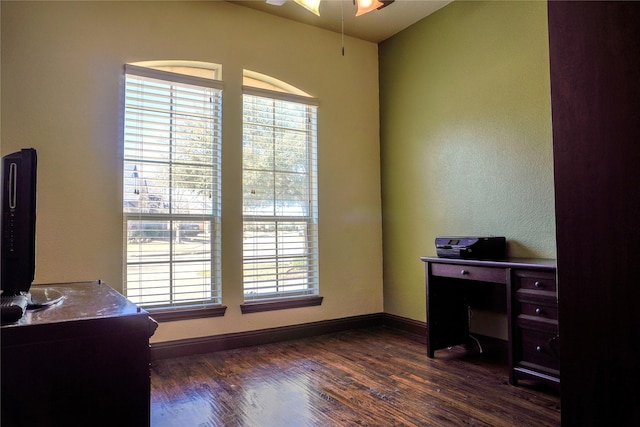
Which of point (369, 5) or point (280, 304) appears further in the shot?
point (280, 304)

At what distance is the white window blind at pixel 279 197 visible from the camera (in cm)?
362

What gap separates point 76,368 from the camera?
1158mm

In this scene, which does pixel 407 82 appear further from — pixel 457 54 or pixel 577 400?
pixel 577 400

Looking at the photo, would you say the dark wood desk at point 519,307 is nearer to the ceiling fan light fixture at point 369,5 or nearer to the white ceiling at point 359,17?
the ceiling fan light fixture at point 369,5

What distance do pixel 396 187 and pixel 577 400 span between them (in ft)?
11.1

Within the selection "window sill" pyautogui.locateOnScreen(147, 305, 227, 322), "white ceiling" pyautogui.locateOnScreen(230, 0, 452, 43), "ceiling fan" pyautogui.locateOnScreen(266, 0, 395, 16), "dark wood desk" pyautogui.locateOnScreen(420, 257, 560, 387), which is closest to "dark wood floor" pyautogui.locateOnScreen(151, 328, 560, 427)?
"dark wood desk" pyautogui.locateOnScreen(420, 257, 560, 387)

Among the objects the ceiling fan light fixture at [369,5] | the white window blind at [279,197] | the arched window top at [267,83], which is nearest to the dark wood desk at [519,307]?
the white window blind at [279,197]

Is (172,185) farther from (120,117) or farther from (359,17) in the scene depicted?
(359,17)

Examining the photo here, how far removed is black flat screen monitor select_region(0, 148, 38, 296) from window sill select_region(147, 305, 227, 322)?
174 cm

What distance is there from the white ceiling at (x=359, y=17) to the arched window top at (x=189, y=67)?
619 millimetres

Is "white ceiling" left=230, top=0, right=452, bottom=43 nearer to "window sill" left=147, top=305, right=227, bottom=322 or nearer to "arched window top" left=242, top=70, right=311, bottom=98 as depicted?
"arched window top" left=242, top=70, right=311, bottom=98

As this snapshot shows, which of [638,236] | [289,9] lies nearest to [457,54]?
[289,9]

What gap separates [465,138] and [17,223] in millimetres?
3183

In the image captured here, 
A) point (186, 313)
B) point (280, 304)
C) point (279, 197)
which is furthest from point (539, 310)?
point (186, 313)
